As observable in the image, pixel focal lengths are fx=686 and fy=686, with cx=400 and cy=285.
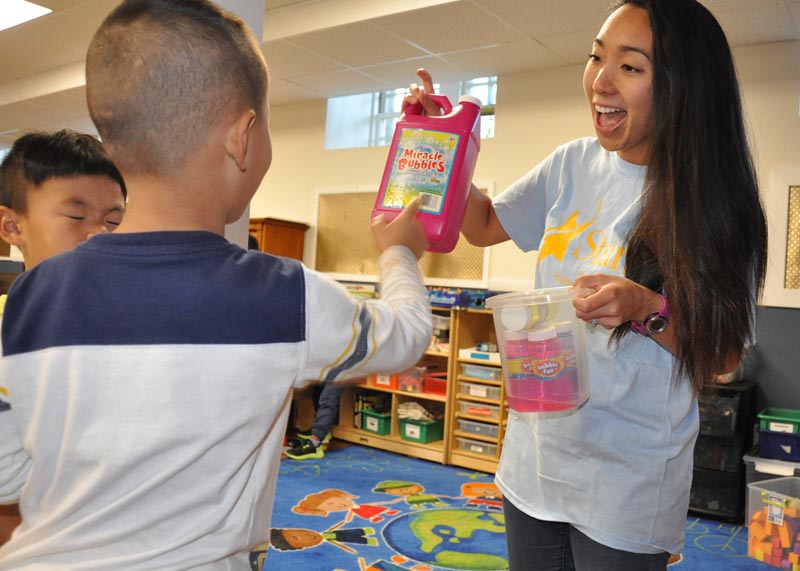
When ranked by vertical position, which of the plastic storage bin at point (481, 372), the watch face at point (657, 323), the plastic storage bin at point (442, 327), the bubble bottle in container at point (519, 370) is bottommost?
the plastic storage bin at point (481, 372)

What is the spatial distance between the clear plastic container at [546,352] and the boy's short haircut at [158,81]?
52 centimetres

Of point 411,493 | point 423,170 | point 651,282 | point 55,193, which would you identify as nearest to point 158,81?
point 423,170

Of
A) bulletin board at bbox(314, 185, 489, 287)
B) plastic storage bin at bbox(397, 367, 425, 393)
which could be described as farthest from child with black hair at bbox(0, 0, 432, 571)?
bulletin board at bbox(314, 185, 489, 287)

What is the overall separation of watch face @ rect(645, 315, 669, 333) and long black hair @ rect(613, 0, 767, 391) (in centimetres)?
2

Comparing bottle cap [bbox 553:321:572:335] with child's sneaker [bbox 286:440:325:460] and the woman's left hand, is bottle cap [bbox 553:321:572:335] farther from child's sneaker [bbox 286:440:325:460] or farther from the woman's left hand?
child's sneaker [bbox 286:440:325:460]

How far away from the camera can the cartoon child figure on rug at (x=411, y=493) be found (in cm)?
360

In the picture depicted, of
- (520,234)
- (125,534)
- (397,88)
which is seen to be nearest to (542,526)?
(520,234)

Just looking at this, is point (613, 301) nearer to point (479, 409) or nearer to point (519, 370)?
point (519, 370)

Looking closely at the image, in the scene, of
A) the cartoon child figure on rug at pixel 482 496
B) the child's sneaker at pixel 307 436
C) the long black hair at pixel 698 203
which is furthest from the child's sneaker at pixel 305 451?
the long black hair at pixel 698 203

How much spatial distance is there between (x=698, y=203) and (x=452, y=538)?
2478 millimetres

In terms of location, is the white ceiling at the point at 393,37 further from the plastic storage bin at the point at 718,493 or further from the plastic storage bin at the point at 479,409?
the plastic storage bin at the point at 718,493

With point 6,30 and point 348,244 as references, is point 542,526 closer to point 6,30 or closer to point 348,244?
point 348,244

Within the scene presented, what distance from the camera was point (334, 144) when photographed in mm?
5652

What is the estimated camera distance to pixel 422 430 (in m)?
4.62
